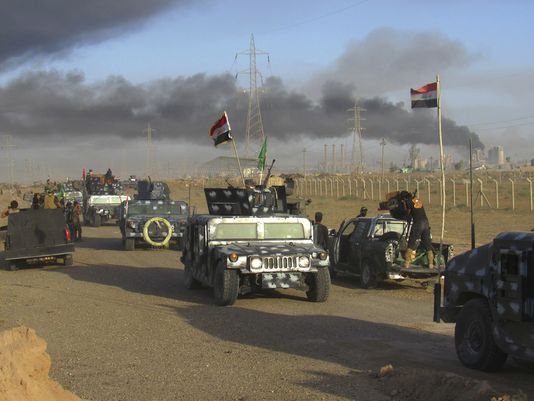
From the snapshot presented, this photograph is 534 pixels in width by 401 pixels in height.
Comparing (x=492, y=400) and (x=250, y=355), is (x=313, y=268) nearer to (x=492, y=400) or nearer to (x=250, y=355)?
(x=250, y=355)

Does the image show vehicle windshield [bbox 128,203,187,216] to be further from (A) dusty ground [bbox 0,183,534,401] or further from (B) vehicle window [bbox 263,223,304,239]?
(B) vehicle window [bbox 263,223,304,239]

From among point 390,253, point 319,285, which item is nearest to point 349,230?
point 390,253

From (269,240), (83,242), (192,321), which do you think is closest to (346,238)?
(269,240)

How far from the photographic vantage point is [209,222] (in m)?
13.9

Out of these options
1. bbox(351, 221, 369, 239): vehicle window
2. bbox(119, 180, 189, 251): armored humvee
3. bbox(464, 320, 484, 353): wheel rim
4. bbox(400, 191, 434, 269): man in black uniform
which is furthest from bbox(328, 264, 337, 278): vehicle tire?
bbox(464, 320, 484, 353): wheel rim

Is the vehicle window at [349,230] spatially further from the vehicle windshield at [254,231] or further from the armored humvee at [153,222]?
the armored humvee at [153,222]

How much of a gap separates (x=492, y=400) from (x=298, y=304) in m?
7.38

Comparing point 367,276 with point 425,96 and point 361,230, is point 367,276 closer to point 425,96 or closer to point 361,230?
point 361,230

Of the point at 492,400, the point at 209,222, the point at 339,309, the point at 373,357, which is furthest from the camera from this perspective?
the point at 209,222

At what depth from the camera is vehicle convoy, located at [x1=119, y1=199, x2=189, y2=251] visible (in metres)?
24.2

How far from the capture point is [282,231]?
46.5 ft

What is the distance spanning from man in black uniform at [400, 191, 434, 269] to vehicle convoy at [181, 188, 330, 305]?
1.96m

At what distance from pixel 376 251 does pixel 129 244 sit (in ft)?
39.8

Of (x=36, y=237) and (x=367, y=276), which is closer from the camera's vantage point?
(x=367, y=276)
